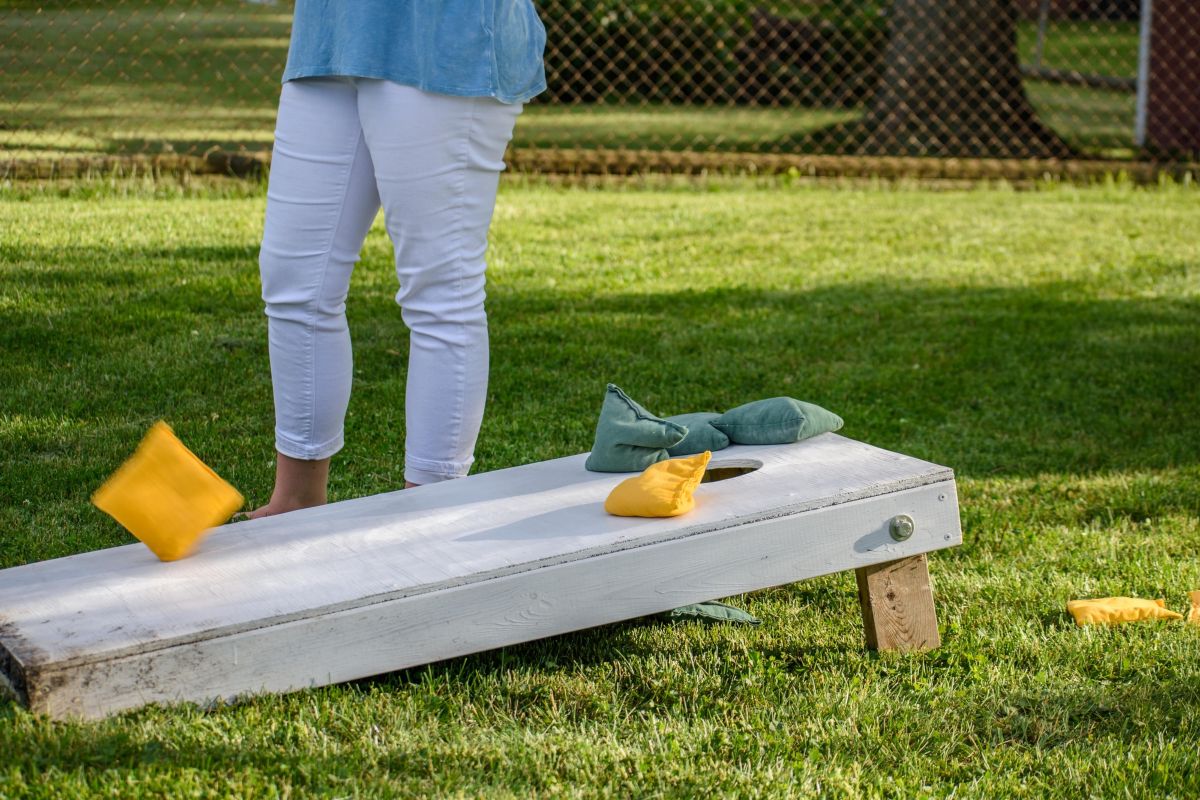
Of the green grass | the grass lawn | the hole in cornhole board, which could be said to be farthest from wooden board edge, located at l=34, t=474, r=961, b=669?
the green grass

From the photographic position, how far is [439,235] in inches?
104

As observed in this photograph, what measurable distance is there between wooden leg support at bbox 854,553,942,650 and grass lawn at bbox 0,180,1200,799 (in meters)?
0.05

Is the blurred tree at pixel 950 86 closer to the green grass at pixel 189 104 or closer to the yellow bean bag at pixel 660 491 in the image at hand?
the green grass at pixel 189 104

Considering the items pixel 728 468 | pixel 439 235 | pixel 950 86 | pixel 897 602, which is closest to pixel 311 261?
pixel 439 235

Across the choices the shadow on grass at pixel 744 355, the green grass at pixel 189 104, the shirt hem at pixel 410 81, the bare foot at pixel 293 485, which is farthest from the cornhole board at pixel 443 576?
the green grass at pixel 189 104

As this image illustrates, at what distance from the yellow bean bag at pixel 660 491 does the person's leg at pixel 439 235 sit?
459 mm

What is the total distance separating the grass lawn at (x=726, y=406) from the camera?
7.07 ft

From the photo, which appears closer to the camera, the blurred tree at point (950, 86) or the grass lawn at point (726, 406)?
the grass lawn at point (726, 406)

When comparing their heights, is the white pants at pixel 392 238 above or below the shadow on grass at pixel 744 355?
above

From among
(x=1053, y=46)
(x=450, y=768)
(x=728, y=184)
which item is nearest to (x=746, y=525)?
(x=450, y=768)

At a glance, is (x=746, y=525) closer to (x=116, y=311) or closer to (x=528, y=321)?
(x=528, y=321)

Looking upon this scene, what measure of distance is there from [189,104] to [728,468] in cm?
616

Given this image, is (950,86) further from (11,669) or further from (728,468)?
(11,669)

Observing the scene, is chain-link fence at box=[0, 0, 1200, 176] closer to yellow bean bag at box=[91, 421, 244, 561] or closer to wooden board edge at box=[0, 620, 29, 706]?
yellow bean bag at box=[91, 421, 244, 561]
